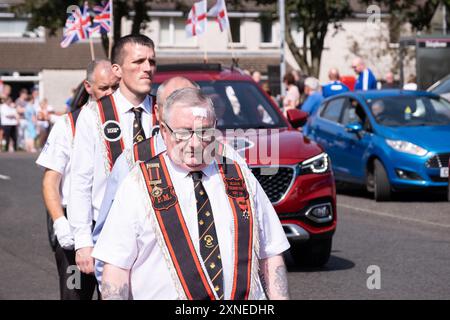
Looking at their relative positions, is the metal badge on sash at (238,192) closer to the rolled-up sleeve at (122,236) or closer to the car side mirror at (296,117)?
the rolled-up sleeve at (122,236)

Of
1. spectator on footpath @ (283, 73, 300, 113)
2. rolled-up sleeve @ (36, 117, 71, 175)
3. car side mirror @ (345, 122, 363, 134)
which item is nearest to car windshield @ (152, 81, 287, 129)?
rolled-up sleeve @ (36, 117, 71, 175)

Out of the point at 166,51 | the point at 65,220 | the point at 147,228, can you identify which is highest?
the point at 147,228

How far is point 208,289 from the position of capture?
186 inches

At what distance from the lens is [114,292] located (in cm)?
474

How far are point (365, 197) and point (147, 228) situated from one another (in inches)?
578

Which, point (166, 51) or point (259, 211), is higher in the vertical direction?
point (259, 211)

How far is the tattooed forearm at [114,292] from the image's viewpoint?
186 inches

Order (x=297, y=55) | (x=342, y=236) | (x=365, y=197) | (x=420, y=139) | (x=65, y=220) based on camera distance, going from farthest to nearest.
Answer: (x=297, y=55) → (x=365, y=197) → (x=420, y=139) → (x=342, y=236) → (x=65, y=220)

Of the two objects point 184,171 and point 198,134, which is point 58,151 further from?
point 198,134

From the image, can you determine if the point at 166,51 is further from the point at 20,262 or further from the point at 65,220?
the point at 65,220

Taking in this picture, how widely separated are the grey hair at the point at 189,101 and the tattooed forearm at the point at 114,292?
2.12ft

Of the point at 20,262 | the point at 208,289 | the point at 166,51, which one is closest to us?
the point at 208,289

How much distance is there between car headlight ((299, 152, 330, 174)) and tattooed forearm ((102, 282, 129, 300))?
6.94m

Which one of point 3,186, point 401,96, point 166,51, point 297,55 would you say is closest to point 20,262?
point 401,96
